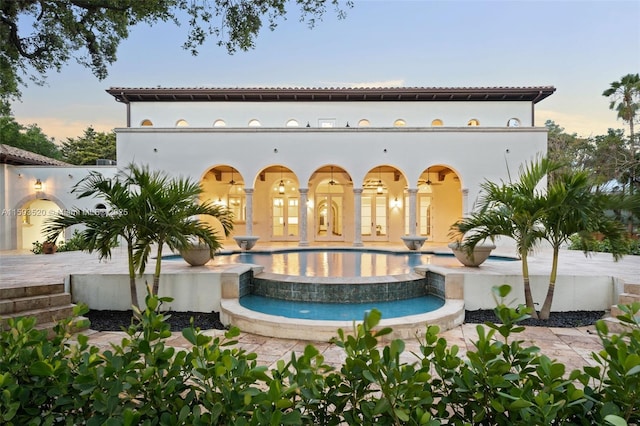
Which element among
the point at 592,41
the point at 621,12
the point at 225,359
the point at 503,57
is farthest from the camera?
the point at 503,57

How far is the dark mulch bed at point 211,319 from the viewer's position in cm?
591

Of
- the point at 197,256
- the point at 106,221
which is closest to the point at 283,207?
the point at 197,256

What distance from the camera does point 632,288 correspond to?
629cm

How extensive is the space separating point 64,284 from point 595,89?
100 feet

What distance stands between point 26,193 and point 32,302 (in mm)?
16013

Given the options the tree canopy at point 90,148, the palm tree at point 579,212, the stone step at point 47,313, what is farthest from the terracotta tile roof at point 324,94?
the tree canopy at point 90,148

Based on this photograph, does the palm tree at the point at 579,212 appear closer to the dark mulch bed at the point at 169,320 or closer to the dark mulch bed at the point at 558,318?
the dark mulch bed at the point at 558,318

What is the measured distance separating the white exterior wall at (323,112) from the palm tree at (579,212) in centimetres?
1369

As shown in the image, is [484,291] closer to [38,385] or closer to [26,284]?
[38,385]

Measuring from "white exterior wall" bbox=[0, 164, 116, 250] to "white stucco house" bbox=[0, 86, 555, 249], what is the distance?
54 mm

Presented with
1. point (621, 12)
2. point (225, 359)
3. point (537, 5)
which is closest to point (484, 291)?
point (225, 359)

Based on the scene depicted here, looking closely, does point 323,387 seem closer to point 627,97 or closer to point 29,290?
point 29,290

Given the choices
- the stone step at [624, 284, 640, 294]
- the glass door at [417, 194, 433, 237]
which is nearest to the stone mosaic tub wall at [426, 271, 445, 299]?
the stone step at [624, 284, 640, 294]

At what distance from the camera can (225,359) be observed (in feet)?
4.59
